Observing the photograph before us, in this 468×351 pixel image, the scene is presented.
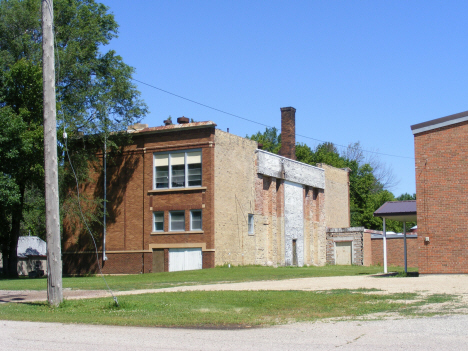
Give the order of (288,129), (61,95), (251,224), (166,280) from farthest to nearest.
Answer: (288,129) < (251,224) < (61,95) < (166,280)

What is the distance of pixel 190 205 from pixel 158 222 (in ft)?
8.89

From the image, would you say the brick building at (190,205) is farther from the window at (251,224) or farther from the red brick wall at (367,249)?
the red brick wall at (367,249)

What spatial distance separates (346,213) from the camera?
55.2m

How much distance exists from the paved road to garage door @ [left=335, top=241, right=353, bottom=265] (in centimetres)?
3804

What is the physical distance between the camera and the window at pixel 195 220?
36.0 metres

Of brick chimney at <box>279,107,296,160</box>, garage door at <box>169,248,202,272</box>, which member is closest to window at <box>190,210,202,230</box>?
garage door at <box>169,248,202,272</box>

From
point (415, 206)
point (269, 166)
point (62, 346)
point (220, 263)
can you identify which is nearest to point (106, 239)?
point (220, 263)

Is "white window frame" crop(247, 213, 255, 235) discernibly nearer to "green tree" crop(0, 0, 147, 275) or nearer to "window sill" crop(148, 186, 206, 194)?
"window sill" crop(148, 186, 206, 194)

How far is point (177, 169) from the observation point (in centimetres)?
3691

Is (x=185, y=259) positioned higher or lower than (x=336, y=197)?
lower

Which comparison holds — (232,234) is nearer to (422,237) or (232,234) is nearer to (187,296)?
(422,237)

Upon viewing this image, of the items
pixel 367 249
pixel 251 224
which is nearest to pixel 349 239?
pixel 367 249

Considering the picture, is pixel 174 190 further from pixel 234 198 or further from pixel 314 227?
pixel 314 227

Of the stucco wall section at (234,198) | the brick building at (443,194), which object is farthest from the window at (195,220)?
the brick building at (443,194)
